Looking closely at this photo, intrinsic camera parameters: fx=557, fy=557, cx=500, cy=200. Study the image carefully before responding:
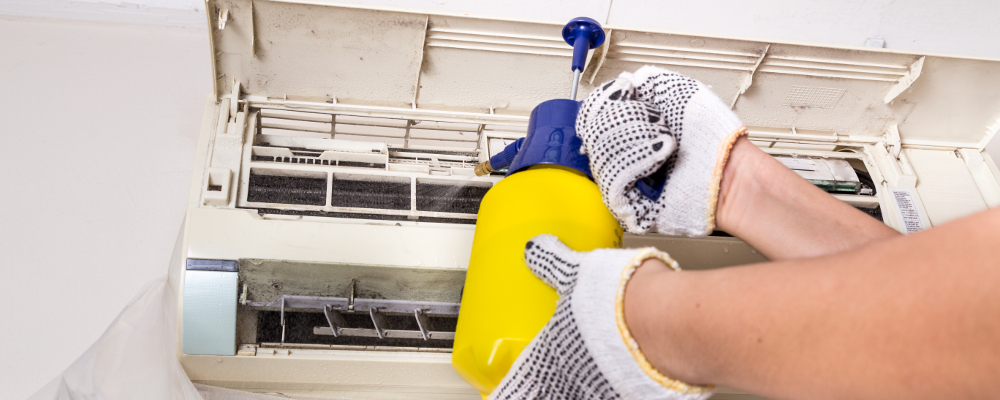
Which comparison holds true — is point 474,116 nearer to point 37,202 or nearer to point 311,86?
point 311,86

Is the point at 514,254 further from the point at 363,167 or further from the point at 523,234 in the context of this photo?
the point at 363,167

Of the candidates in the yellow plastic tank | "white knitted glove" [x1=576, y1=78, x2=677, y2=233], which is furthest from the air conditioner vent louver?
"white knitted glove" [x1=576, y1=78, x2=677, y2=233]

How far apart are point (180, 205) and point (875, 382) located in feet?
5.06

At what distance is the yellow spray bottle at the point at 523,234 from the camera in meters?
0.62

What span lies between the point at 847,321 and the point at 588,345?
0.74ft

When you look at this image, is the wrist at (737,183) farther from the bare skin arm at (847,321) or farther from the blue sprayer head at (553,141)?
the bare skin arm at (847,321)

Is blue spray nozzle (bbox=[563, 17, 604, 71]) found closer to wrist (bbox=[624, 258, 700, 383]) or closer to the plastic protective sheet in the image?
wrist (bbox=[624, 258, 700, 383])

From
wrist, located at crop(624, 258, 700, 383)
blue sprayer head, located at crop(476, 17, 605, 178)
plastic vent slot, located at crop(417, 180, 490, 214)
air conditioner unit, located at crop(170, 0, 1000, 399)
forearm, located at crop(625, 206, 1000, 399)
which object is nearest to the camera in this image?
forearm, located at crop(625, 206, 1000, 399)

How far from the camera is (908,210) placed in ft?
4.00

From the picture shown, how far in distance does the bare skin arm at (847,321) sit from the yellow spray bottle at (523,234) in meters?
0.19

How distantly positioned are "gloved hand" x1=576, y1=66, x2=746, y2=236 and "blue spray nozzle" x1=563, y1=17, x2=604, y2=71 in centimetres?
20

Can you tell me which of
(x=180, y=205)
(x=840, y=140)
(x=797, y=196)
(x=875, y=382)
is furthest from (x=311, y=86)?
(x=840, y=140)

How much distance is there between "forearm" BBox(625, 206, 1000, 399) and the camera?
29 centimetres

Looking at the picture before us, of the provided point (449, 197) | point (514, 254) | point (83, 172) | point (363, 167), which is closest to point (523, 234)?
point (514, 254)
